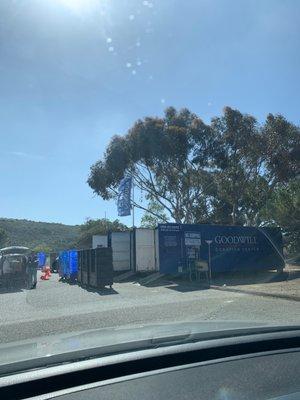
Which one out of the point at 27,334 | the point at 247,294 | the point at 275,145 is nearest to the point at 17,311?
the point at 27,334

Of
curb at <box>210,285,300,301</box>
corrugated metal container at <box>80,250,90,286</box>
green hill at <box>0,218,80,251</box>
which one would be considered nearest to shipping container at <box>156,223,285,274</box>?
corrugated metal container at <box>80,250,90,286</box>

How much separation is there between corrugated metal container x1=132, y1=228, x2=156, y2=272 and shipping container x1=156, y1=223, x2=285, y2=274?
216 cm

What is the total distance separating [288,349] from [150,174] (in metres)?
34.2

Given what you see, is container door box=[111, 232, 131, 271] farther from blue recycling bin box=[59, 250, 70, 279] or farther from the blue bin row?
blue recycling bin box=[59, 250, 70, 279]

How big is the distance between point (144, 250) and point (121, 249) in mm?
2046

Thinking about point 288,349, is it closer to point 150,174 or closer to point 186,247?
point 186,247

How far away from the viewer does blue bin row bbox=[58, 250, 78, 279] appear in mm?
28516

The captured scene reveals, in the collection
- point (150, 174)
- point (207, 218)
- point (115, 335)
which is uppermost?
point (150, 174)

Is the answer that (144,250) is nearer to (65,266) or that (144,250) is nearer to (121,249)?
(121,249)

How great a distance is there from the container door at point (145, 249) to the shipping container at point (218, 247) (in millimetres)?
2162

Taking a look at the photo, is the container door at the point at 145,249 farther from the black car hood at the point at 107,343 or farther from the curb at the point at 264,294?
the black car hood at the point at 107,343

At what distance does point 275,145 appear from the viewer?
107ft

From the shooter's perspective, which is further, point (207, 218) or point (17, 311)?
point (207, 218)

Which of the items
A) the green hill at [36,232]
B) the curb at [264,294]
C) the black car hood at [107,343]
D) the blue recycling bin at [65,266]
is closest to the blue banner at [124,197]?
the blue recycling bin at [65,266]
